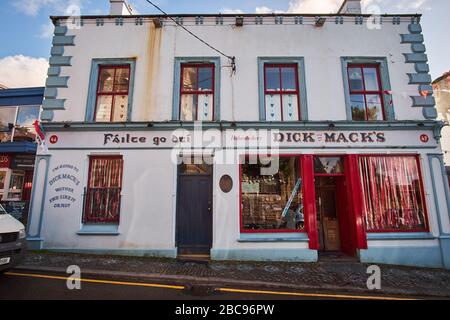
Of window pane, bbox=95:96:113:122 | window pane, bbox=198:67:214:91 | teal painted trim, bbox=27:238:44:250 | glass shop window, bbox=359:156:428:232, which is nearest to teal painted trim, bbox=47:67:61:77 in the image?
window pane, bbox=95:96:113:122

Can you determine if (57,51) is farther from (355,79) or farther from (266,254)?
(355,79)

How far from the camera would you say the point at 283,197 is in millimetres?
8625

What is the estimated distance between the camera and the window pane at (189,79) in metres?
9.23

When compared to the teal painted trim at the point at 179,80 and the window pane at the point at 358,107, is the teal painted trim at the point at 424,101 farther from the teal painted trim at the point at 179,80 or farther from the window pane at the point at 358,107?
the teal painted trim at the point at 179,80

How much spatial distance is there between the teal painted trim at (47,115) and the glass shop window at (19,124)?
479cm

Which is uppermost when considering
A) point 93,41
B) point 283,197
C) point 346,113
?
point 93,41

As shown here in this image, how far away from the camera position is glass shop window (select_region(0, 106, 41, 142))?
12.6 metres

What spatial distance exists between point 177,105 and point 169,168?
2.30 meters

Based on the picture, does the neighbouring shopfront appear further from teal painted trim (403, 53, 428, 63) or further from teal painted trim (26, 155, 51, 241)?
teal painted trim (403, 53, 428, 63)

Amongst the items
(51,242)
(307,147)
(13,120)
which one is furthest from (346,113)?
(13,120)

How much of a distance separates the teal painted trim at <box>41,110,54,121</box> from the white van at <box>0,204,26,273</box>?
Result: 4372 millimetres

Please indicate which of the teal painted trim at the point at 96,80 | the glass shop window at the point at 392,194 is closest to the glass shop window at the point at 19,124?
the teal painted trim at the point at 96,80

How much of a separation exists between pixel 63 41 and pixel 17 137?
20.8 ft

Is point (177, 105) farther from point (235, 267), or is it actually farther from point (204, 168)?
point (235, 267)
